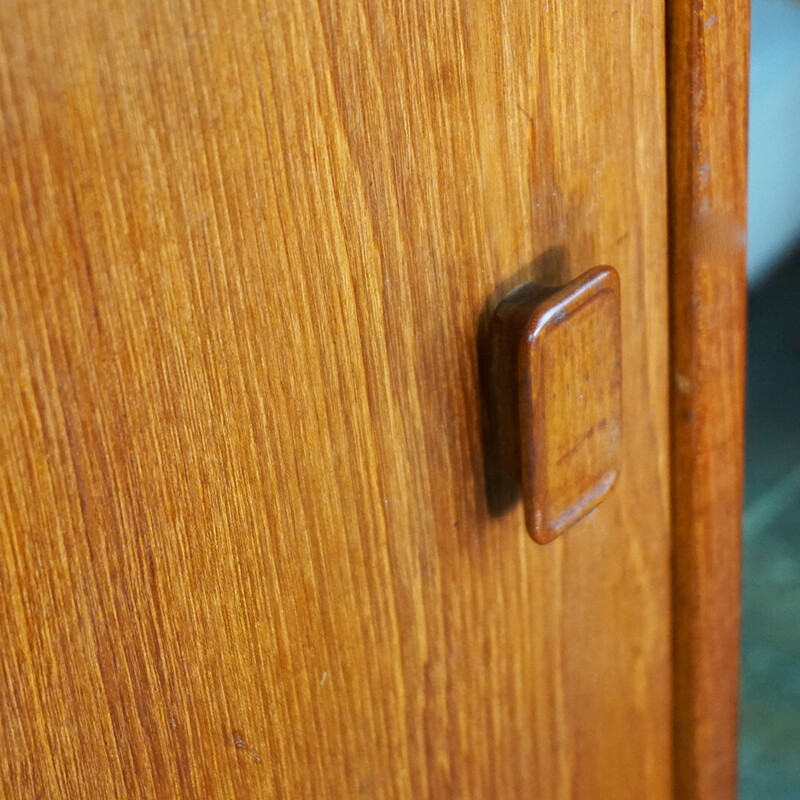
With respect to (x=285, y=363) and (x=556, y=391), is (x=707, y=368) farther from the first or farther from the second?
(x=285, y=363)

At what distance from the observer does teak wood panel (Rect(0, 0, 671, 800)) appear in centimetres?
29

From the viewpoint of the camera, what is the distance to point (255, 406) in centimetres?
35

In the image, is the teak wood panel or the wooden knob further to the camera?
the wooden knob

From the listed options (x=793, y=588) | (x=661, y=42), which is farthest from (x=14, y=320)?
(x=793, y=588)

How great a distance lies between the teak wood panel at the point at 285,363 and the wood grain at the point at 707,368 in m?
0.02

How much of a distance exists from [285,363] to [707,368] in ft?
0.93

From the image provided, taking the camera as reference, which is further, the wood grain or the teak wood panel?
the wood grain

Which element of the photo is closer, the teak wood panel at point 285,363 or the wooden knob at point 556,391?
the teak wood panel at point 285,363

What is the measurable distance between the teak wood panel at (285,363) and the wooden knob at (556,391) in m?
0.01

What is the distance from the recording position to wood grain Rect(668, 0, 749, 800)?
493 millimetres

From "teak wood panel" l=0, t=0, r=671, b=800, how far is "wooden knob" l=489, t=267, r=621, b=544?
0.01 meters

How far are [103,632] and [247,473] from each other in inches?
2.6

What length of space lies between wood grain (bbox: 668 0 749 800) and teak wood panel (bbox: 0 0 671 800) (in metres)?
0.02

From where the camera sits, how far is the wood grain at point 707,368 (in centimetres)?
49
